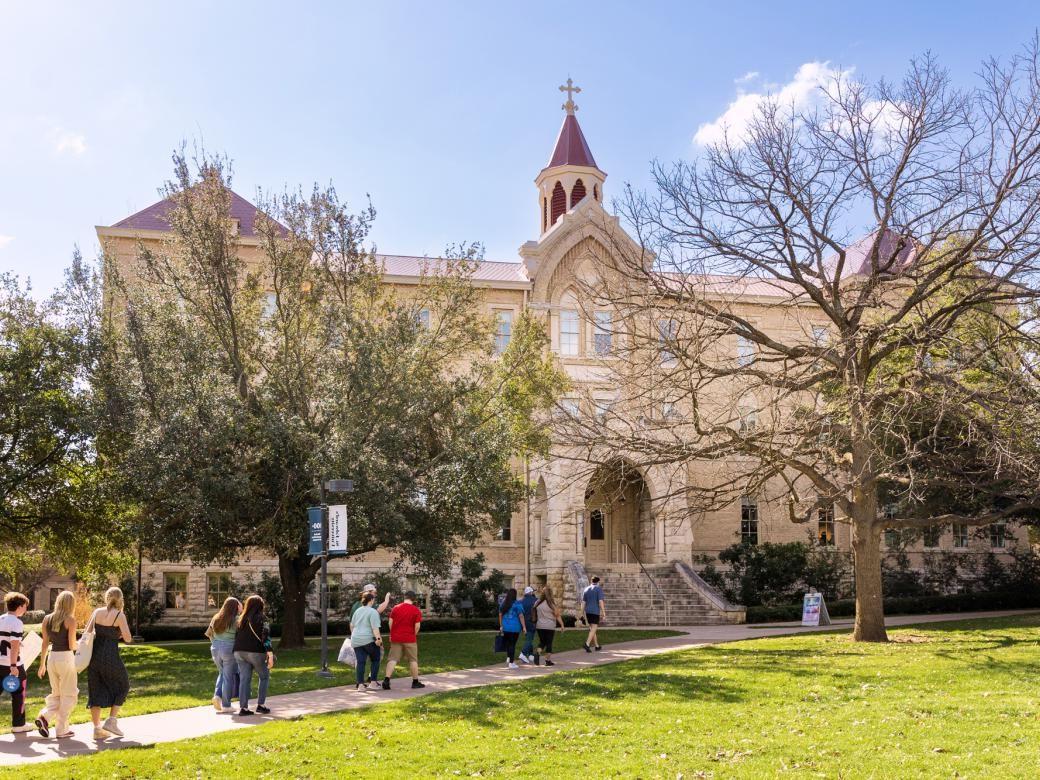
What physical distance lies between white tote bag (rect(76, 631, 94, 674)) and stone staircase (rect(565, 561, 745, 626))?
73.0ft

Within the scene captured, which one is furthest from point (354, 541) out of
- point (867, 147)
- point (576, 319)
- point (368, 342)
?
point (576, 319)

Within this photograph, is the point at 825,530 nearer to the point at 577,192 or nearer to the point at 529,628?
the point at 577,192

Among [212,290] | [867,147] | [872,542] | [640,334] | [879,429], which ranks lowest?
[872,542]

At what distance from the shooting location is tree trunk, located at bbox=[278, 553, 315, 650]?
84.8ft

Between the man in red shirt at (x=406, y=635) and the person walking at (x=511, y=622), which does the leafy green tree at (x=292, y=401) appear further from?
the man in red shirt at (x=406, y=635)

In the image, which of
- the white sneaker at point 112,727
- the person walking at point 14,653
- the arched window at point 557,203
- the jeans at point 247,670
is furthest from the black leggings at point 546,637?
the arched window at point 557,203

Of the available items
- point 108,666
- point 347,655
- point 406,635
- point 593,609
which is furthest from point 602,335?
point 108,666

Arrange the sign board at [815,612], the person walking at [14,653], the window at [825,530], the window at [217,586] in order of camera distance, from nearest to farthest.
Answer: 1. the person walking at [14,653]
2. the sign board at [815,612]
3. the window at [217,586]
4. the window at [825,530]

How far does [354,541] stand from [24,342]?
29.4 ft

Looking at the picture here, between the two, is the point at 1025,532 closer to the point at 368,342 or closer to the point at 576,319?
the point at 576,319

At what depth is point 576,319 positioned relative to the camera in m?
40.4

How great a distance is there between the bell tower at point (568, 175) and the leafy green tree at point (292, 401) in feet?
57.7

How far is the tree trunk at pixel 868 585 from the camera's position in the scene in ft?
71.5

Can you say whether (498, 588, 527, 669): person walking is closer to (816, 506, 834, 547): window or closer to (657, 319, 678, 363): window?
(657, 319, 678, 363): window
